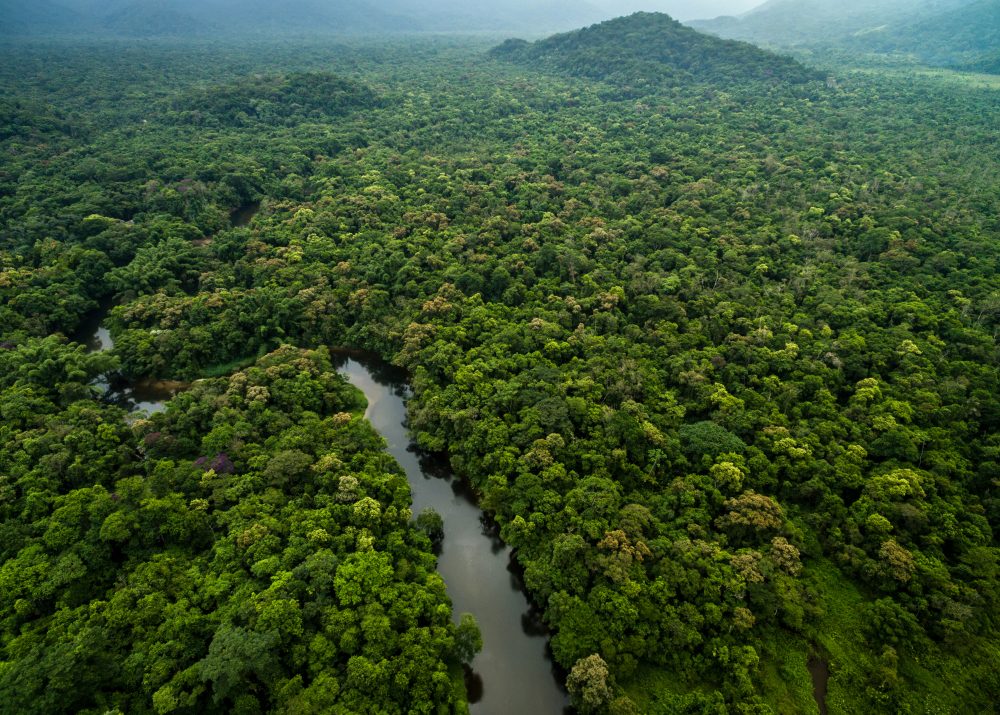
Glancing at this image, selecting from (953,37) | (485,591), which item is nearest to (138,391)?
(485,591)

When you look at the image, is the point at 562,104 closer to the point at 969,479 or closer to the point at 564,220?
the point at 564,220

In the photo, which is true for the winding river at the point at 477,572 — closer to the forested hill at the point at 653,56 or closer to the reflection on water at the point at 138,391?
the reflection on water at the point at 138,391

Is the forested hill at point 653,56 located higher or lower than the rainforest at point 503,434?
higher

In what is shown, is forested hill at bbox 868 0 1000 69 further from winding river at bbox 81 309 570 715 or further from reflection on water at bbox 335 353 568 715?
reflection on water at bbox 335 353 568 715

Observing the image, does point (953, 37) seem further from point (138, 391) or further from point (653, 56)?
point (138, 391)

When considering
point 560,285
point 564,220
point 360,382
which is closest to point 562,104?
point 564,220

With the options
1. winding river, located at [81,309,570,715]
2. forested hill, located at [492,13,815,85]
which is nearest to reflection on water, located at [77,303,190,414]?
winding river, located at [81,309,570,715]

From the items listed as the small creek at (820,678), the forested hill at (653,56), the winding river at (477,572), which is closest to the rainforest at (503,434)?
the small creek at (820,678)
